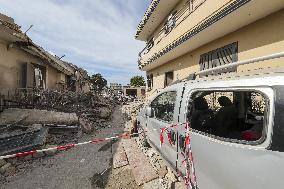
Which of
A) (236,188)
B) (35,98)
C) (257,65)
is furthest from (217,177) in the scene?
(35,98)

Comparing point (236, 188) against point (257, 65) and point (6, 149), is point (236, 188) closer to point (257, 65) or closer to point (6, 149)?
point (257, 65)

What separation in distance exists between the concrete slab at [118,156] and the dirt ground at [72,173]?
149 millimetres

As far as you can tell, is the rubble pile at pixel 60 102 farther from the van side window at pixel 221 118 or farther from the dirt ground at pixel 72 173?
the van side window at pixel 221 118

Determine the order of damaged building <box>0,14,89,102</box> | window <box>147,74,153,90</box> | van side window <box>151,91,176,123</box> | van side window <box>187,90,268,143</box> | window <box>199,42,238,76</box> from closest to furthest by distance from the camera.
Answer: van side window <box>187,90,268,143</box>
van side window <box>151,91,176,123</box>
window <box>199,42,238,76</box>
damaged building <box>0,14,89,102</box>
window <box>147,74,153,90</box>

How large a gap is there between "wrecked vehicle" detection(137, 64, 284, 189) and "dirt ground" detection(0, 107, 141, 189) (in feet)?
4.16

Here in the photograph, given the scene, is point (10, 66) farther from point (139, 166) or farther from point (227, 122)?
point (227, 122)

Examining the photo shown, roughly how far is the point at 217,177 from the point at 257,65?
551cm

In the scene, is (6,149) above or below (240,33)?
below

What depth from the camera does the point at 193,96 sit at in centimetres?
357

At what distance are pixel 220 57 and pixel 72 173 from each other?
22.1 feet

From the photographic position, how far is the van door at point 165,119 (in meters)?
3.93

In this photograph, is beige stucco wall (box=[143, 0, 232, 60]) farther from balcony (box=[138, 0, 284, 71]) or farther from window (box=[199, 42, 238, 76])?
window (box=[199, 42, 238, 76])

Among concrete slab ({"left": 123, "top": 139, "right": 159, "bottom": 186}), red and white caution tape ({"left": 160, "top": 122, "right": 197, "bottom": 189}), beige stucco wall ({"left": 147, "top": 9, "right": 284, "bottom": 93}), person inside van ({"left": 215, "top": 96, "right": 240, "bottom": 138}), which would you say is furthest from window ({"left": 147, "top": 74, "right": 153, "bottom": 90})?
red and white caution tape ({"left": 160, "top": 122, "right": 197, "bottom": 189})

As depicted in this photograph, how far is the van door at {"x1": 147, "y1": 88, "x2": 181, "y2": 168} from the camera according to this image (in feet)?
12.9
